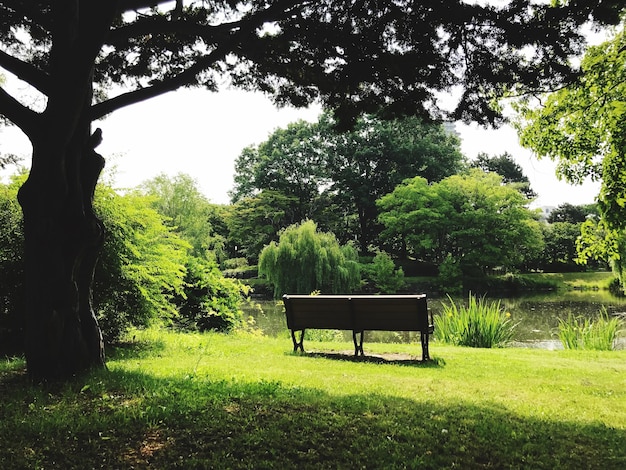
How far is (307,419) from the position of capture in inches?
128

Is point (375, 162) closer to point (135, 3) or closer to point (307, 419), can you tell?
point (135, 3)

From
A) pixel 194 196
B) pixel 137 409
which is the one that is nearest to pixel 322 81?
pixel 137 409

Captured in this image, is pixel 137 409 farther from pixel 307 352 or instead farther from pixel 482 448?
pixel 307 352

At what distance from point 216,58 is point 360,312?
407 cm

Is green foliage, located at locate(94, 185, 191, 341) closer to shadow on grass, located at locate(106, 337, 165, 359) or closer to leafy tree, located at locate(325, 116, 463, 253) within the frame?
shadow on grass, located at locate(106, 337, 165, 359)

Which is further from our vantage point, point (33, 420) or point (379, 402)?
point (379, 402)

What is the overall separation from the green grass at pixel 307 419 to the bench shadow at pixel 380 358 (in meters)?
0.69

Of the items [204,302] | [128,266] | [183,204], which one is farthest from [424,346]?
[183,204]

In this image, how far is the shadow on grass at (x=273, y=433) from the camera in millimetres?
2633

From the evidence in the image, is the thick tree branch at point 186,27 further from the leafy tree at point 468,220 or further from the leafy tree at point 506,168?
the leafy tree at point 506,168

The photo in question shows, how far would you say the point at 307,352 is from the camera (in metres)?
7.22

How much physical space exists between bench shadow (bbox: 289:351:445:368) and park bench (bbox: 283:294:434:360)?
0.46ft

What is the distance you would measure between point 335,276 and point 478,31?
20.7 metres

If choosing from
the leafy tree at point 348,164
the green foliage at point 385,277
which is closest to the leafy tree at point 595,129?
the green foliage at point 385,277
